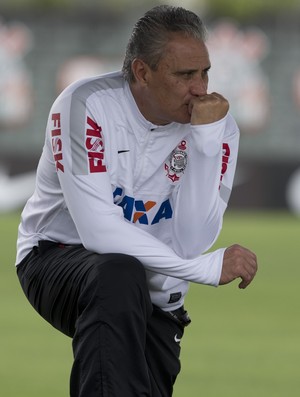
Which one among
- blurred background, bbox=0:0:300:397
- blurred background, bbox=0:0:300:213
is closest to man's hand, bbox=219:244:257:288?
blurred background, bbox=0:0:300:397

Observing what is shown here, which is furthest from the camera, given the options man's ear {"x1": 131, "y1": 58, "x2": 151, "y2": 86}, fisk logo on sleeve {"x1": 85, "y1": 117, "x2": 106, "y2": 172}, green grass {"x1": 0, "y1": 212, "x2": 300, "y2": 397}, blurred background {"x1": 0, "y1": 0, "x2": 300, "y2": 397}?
blurred background {"x1": 0, "y1": 0, "x2": 300, "y2": 397}

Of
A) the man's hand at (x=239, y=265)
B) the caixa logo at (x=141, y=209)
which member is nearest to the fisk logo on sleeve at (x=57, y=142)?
the caixa logo at (x=141, y=209)

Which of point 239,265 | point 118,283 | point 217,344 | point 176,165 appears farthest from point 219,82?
point 118,283

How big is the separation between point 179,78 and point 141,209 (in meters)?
0.49

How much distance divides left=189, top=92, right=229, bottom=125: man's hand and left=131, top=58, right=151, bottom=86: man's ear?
0.64ft

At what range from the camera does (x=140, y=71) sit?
4.70 meters

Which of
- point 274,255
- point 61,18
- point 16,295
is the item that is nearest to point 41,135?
point 61,18

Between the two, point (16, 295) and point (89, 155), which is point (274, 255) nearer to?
point (16, 295)

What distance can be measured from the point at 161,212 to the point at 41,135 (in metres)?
13.7

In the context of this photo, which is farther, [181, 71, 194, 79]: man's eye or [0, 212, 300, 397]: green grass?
[0, 212, 300, 397]: green grass

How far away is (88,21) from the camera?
61.4 ft

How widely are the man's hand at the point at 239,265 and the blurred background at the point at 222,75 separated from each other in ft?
44.9

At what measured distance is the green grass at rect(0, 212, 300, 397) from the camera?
6.42m

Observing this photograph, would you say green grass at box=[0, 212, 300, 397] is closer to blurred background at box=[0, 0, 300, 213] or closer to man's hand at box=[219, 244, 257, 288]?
man's hand at box=[219, 244, 257, 288]
